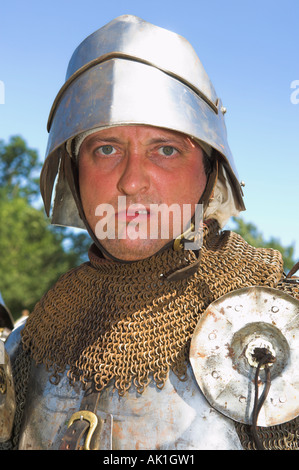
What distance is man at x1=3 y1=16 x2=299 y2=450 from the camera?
2246 millimetres

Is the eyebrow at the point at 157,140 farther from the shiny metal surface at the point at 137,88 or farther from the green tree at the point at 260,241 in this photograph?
the green tree at the point at 260,241

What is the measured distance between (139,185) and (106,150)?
0.91ft

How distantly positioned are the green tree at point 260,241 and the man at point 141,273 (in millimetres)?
8951

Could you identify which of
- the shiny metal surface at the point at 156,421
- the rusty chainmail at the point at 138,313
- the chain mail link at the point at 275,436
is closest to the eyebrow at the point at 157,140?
the rusty chainmail at the point at 138,313

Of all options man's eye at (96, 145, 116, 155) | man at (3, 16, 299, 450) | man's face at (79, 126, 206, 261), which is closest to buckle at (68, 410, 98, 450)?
man at (3, 16, 299, 450)

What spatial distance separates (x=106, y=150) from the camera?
2527mm

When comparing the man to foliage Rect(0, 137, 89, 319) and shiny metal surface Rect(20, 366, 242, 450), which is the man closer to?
shiny metal surface Rect(20, 366, 242, 450)

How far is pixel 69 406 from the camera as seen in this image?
2395mm

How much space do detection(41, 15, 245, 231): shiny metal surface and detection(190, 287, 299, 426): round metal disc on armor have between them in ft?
2.55

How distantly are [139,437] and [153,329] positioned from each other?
47 cm

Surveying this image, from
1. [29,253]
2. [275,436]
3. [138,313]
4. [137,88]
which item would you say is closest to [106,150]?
[137,88]

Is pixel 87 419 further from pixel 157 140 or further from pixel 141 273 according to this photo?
pixel 157 140
